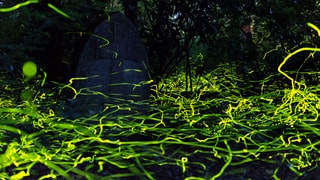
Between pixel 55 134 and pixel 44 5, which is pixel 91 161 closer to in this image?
pixel 55 134

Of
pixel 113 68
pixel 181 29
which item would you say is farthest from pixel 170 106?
pixel 181 29

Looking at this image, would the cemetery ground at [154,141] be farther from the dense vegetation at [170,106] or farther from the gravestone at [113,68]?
the gravestone at [113,68]

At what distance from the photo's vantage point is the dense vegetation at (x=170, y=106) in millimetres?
3045

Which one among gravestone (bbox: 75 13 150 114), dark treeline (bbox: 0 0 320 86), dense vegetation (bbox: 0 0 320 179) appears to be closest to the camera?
dense vegetation (bbox: 0 0 320 179)

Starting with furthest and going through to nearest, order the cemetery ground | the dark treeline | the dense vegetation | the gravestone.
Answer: the dark treeline
the gravestone
the dense vegetation
the cemetery ground

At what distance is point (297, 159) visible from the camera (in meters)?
3.07

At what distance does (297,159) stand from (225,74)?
284 centimetres

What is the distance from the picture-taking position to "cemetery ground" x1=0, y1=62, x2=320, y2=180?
2.93 metres

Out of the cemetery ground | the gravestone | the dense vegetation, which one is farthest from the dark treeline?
the cemetery ground

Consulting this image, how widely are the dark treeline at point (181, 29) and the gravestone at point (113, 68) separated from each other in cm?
13

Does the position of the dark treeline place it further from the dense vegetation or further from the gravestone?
the gravestone

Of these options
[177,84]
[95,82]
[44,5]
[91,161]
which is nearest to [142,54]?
[95,82]

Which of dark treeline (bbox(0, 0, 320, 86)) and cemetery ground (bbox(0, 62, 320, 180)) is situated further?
dark treeline (bbox(0, 0, 320, 86))

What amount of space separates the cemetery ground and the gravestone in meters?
0.19
